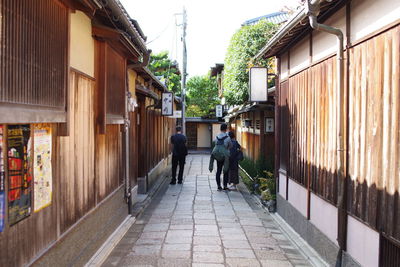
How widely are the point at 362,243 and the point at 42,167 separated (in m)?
4.20

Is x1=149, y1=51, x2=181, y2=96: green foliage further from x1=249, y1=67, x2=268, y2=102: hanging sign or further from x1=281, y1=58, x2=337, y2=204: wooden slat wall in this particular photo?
x1=281, y1=58, x2=337, y2=204: wooden slat wall

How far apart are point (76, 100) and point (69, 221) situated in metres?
1.76

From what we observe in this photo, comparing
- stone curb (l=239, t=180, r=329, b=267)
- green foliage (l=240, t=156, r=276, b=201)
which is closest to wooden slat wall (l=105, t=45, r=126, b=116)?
stone curb (l=239, t=180, r=329, b=267)

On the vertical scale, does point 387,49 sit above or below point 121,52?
below

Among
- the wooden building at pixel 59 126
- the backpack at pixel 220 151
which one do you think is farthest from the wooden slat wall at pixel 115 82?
the backpack at pixel 220 151

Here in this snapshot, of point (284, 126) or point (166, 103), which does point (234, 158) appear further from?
point (284, 126)

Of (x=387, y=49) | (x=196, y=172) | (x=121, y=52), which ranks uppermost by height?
(x=121, y=52)

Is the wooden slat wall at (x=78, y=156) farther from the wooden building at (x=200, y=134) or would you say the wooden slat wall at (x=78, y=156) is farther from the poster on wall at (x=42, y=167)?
the wooden building at (x=200, y=134)

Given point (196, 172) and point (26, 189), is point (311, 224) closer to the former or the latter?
point (26, 189)

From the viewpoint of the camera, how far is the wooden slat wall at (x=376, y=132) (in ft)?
14.1

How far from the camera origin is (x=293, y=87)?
9.17 metres

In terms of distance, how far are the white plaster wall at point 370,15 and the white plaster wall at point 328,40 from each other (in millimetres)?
393

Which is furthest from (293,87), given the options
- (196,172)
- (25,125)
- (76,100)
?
(196,172)

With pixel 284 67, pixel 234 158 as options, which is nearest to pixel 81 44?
pixel 284 67
